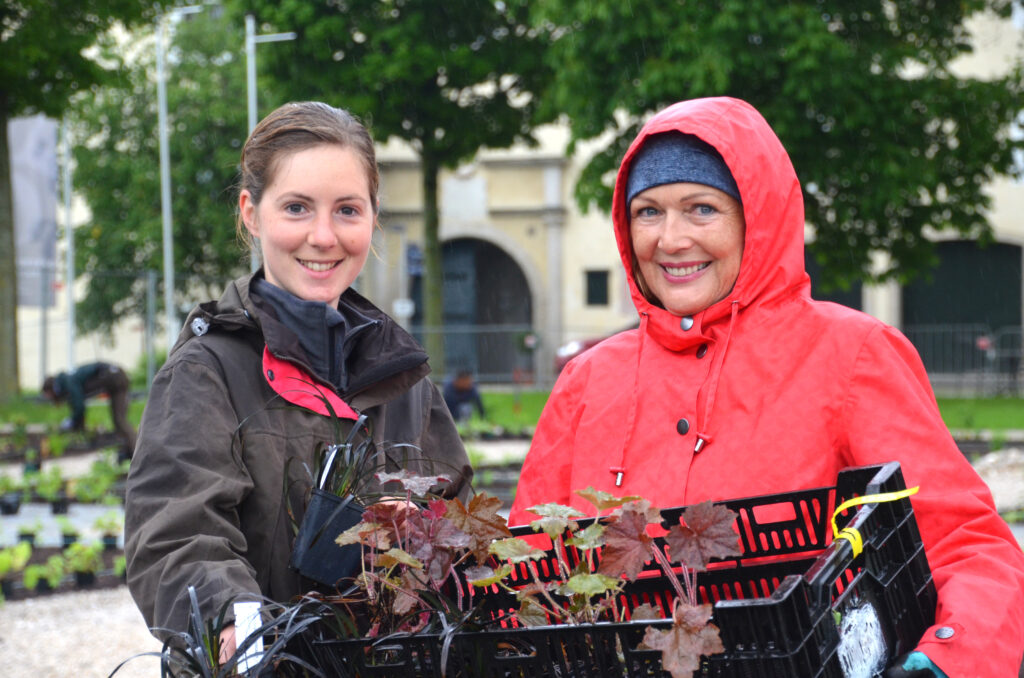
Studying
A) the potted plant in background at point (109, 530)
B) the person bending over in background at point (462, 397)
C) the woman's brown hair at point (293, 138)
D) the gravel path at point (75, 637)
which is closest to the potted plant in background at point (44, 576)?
the gravel path at point (75, 637)

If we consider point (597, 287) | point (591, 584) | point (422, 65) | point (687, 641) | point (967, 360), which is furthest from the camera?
point (597, 287)

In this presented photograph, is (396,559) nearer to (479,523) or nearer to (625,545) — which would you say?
(479,523)

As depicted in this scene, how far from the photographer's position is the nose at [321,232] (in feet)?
7.70

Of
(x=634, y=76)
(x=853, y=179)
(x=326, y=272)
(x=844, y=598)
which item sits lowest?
(x=844, y=598)

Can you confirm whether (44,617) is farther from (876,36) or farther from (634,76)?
(876,36)

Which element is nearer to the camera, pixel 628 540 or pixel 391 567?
pixel 628 540

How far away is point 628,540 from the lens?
150 centimetres

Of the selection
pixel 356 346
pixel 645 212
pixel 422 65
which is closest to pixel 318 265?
pixel 356 346

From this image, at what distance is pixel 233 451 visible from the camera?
2086 mm

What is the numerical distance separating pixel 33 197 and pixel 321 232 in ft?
65.1

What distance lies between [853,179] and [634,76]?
3451mm

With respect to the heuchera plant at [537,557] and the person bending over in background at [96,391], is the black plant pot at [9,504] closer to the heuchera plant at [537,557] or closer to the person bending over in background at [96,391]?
the person bending over in background at [96,391]

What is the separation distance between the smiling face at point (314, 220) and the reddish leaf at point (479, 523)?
2.85 feet

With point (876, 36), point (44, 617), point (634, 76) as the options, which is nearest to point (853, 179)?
point (876, 36)
